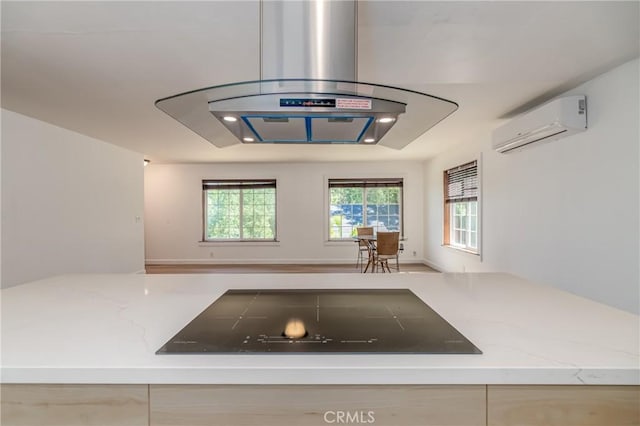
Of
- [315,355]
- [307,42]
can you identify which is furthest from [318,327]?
[307,42]

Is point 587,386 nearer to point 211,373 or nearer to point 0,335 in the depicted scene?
point 211,373

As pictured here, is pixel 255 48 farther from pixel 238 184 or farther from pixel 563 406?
pixel 238 184

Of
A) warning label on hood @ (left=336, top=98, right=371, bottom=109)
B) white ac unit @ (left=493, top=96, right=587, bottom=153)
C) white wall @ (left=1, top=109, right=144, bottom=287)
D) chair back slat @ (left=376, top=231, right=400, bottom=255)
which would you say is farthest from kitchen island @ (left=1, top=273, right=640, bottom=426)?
chair back slat @ (left=376, top=231, right=400, bottom=255)

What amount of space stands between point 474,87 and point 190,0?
7.64ft

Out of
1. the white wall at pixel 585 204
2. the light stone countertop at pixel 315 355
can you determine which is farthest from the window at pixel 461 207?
the light stone countertop at pixel 315 355

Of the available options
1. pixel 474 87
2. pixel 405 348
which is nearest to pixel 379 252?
pixel 474 87

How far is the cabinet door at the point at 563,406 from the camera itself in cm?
73

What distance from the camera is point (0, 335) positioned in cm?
90

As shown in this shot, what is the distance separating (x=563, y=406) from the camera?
733 millimetres

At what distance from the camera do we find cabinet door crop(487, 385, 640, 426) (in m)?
0.73

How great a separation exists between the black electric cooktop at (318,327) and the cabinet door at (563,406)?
0.39 feet

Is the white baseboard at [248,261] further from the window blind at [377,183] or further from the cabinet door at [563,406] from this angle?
the cabinet door at [563,406]

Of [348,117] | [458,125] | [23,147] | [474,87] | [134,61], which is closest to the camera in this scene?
[348,117]

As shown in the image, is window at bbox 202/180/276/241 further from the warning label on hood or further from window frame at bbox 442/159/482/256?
the warning label on hood
